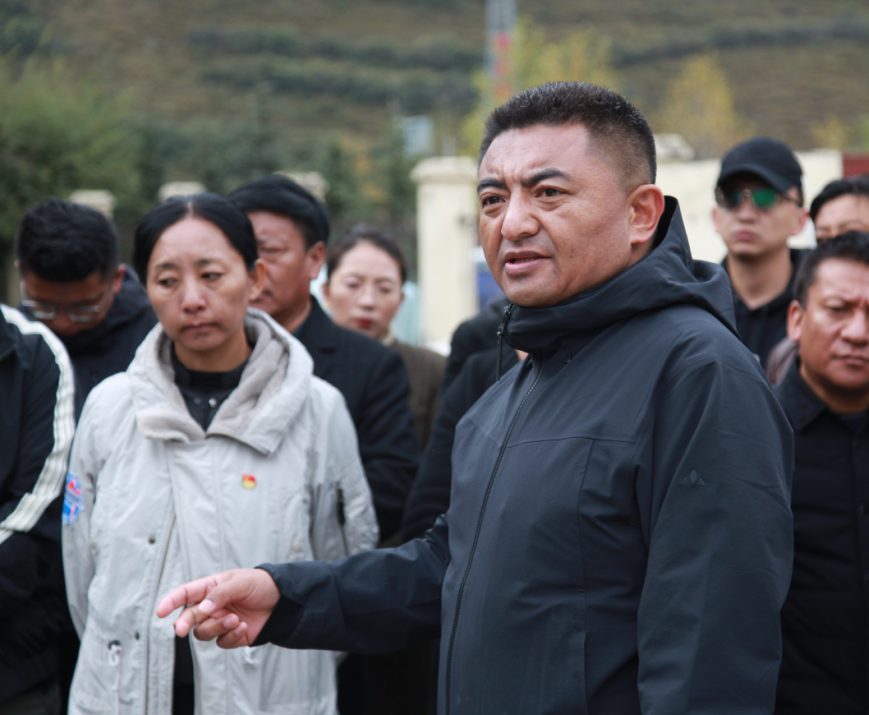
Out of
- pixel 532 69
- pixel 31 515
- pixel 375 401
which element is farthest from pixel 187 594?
pixel 532 69

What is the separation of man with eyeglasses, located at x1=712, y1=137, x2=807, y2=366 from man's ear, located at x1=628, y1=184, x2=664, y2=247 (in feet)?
7.37

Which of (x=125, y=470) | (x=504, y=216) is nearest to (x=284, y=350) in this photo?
(x=125, y=470)

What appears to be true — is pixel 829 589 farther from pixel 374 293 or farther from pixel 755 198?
pixel 374 293

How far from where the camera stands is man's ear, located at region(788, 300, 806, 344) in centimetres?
287

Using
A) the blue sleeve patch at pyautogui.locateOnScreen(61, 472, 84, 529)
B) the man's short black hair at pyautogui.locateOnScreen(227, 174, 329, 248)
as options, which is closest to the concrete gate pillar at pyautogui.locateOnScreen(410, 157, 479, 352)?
the man's short black hair at pyautogui.locateOnScreen(227, 174, 329, 248)

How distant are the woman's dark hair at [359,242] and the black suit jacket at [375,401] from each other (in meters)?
1.14

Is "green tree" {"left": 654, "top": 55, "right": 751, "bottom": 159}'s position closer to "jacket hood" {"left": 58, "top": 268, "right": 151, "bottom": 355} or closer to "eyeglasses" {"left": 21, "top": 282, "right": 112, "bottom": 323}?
"jacket hood" {"left": 58, "top": 268, "right": 151, "bottom": 355}

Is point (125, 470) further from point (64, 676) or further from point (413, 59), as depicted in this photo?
point (413, 59)

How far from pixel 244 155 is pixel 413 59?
42.1 m

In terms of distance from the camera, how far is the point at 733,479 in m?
1.45

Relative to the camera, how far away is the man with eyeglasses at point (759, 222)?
393 centimetres

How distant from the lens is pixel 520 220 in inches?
69.4

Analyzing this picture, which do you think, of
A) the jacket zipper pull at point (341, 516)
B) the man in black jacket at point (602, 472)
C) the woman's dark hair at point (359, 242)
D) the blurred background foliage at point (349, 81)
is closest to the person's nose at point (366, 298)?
the woman's dark hair at point (359, 242)

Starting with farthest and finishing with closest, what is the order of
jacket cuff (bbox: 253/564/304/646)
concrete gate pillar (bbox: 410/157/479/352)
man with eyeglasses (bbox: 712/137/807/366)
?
concrete gate pillar (bbox: 410/157/479/352)
man with eyeglasses (bbox: 712/137/807/366)
jacket cuff (bbox: 253/564/304/646)
